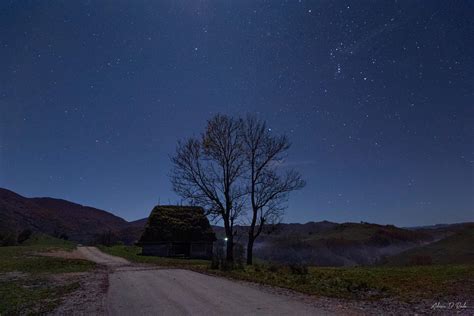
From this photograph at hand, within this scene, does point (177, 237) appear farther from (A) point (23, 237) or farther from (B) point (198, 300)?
(B) point (198, 300)

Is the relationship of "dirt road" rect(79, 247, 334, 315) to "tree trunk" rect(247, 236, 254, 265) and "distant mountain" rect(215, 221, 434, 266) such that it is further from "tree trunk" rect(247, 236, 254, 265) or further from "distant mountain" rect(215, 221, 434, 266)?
"distant mountain" rect(215, 221, 434, 266)

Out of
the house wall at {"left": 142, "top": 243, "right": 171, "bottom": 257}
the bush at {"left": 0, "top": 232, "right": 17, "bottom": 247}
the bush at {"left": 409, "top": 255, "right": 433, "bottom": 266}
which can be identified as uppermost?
the bush at {"left": 0, "top": 232, "right": 17, "bottom": 247}

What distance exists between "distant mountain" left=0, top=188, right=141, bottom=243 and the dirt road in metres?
61.5

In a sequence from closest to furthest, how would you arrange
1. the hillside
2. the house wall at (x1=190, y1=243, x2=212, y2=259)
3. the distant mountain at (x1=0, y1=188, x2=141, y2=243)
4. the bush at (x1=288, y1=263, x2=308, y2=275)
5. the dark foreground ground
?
the dark foreground ground → the bush at (x1=288, y1=263, x2=308, y2=275) → the hillside → the house wall at (x1=190, y1=243, x2=212, y2=259) → the distant mountain at (x1=0, y1=188, x2=141, y2=243)

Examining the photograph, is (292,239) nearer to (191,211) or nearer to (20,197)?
(191,211)

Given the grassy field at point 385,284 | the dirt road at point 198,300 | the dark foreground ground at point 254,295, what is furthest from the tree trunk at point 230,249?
the dirt road at point 198,300

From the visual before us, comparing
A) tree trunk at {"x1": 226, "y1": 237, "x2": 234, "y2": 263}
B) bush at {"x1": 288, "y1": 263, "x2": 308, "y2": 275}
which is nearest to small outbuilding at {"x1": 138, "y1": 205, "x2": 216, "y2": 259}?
tree trunk at {"x1": 226, "y1": 237, "x2": 234, "y2": 263}

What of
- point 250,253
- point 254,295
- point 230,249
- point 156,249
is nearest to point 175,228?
point 156,249

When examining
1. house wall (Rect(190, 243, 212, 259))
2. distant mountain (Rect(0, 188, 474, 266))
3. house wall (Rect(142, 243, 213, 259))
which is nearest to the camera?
distant mountain (Rect(0, 188, 474, 266))

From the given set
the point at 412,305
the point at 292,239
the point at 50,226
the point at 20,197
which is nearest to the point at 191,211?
the point at 292,239

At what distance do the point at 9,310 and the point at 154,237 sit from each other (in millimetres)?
35177

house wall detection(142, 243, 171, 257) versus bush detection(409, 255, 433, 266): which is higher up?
house wall detection(142, 243, 171, 257)

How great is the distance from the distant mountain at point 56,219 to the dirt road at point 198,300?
61462 mm

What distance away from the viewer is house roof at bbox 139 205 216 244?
4534 cm
